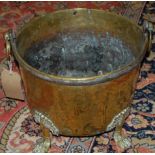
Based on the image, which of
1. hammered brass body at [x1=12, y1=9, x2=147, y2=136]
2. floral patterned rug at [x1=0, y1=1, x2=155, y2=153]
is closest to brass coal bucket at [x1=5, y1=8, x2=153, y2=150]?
hammered brass body at [x1=12, y1=9, x2=147, y2=136]

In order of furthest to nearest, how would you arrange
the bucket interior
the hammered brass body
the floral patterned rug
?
the floral patterned rug
the bucket interior
the hammered brass body

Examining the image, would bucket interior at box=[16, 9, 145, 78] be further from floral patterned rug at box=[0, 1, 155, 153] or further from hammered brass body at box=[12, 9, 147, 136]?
floral patterned rug at box=[0, 1, 155, 153]

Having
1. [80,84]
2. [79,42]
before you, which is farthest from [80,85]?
[79,42]

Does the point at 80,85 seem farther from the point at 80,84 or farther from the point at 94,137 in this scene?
the point at 94,137

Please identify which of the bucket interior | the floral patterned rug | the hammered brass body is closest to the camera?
the hammered brass body

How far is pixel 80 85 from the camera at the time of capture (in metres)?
1.48

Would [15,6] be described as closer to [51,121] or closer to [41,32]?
[41,32]

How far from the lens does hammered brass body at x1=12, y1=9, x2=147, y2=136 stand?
1498 mm

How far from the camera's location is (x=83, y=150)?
186 cm

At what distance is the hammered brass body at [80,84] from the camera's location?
150cm

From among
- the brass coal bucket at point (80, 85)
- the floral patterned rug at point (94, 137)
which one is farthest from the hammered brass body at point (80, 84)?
the floral patterned rug at point (94, 137)

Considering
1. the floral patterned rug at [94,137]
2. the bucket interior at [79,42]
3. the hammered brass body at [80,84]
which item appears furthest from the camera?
the floral patterned rug at [94,137]

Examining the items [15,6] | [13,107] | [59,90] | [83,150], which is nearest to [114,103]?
[59,90]

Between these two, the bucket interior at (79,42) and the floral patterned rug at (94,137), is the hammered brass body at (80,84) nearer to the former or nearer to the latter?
the bucket interior at (79,42)
